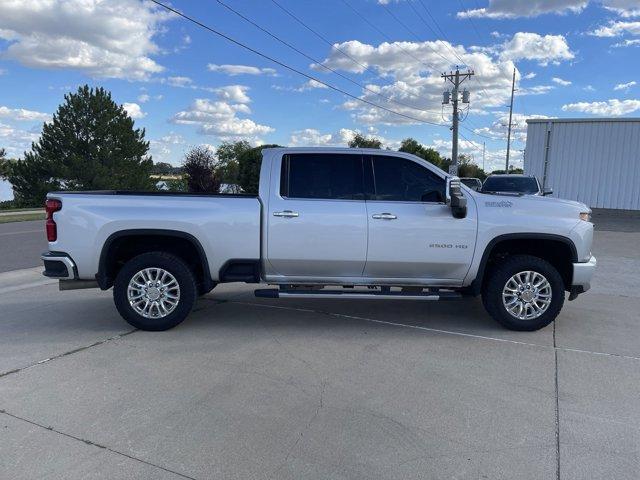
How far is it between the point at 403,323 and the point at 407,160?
6.13 ft

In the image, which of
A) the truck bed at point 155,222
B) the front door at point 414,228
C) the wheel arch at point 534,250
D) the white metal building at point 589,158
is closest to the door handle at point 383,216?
the front door at point 414,228

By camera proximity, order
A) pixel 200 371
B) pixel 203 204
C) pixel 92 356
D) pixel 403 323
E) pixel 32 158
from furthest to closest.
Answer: pixel 32 158 → pixel 403 323 → pixel 203 204 → pixel 92 356 → pixel 200 371

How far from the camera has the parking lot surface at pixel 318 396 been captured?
3164mm

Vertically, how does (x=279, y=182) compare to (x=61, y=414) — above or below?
above

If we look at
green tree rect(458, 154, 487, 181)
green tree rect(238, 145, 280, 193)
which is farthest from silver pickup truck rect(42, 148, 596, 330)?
green tree rect(458, 154, 487, 181)

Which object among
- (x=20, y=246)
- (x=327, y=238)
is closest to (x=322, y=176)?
(x=327, y=238)

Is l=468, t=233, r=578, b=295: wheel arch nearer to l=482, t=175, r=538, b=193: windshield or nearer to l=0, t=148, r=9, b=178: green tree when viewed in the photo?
l=482, t=175, r=538, b=193: windshield

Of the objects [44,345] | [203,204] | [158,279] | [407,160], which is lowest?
[44,345]

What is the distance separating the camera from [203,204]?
18.3 ft

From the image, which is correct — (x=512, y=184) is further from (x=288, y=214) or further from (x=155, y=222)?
(x=155, y=222)

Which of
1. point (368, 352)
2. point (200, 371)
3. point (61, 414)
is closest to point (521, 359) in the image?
point (368, 352)

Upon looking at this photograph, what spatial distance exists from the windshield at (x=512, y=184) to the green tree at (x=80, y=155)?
3257cm

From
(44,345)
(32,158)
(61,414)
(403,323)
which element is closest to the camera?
(61,414)

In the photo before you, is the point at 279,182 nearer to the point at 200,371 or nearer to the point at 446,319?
the point at 200,371
